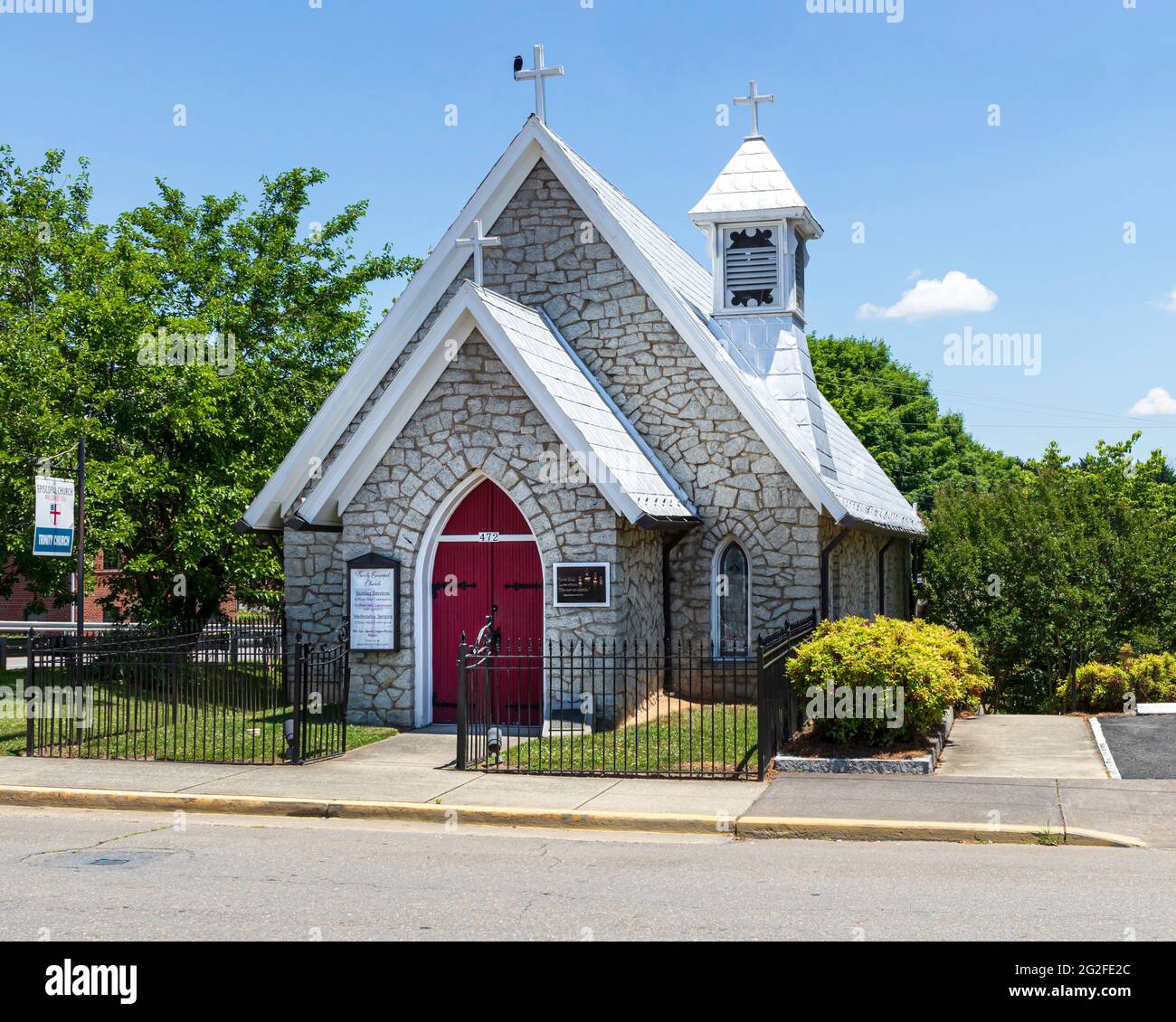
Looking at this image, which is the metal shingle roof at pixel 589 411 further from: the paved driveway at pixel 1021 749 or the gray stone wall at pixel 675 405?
the paved driveway at pixel 1021 749

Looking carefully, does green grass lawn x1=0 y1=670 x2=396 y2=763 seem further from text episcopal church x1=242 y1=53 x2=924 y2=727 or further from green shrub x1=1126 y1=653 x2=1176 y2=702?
green shrub x1=1126 y1=653 x2=1176 y2=702

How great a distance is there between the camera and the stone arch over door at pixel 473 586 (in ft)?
52.2

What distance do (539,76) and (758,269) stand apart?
4653mm

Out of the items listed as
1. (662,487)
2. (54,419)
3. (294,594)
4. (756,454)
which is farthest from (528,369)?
(54,419)

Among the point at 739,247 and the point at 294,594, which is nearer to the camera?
the point at 294,594

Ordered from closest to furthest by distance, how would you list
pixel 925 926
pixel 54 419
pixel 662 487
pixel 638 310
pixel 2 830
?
1. pixel 925 926
2. pixel 2 830
3. pixel 662 487
4. pixel 638 310
5. pixel 54 419

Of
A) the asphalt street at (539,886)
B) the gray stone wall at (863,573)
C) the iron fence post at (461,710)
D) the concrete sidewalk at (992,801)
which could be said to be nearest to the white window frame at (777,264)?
the gray stone wall at (863,573)

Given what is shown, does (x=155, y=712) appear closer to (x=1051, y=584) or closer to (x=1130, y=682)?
(x=1130, y=682)

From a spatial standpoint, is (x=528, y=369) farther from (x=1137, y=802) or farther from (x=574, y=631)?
(x=1137, y=802)

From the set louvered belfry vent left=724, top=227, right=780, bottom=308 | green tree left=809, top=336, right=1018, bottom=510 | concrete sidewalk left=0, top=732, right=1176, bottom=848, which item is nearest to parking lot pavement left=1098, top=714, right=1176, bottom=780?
concrete sidewalk left=0, top=732, right=1176, bottom=848

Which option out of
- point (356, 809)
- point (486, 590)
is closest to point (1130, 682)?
point (486, 590)

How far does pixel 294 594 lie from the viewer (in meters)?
18.0

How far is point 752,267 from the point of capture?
19969 mm

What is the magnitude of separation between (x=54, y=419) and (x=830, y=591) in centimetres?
1215
